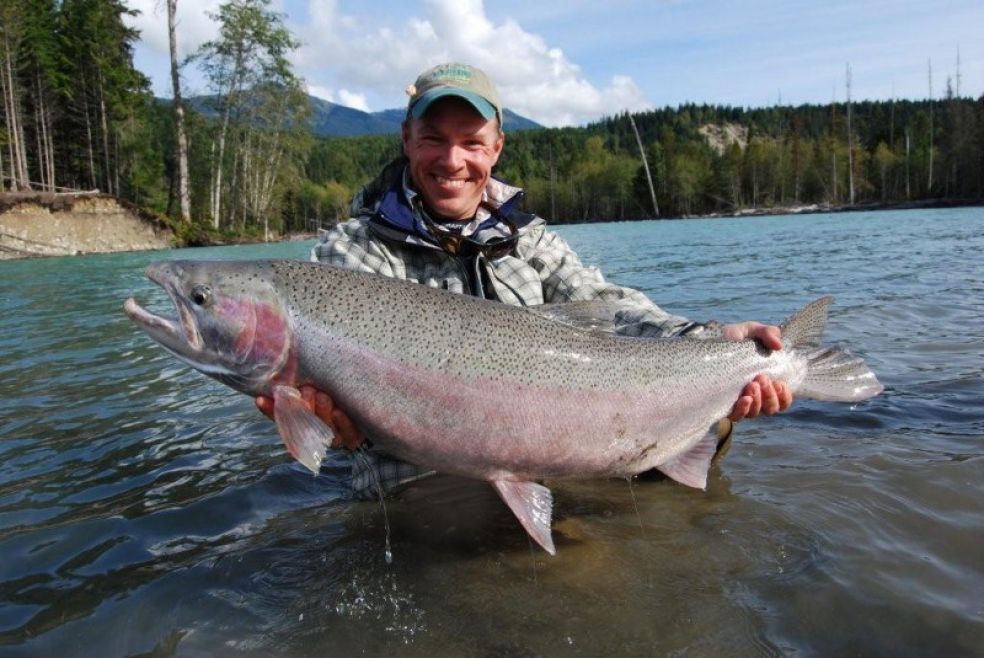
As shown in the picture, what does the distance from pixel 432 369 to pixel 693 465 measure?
4.99 ft

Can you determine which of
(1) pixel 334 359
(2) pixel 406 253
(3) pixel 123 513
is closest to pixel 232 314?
(1) pixel 334 359

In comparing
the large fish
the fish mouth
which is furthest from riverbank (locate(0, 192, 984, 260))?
the large fish

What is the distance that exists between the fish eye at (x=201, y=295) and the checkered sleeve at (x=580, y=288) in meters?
2.05

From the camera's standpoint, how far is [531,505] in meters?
3.11

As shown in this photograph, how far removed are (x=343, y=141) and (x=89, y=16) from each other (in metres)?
126

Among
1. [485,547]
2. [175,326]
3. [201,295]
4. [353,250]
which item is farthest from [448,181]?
[485,547]

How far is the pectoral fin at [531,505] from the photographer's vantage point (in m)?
3.06

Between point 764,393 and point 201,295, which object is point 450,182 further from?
point 764,393

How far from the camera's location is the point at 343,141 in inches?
6526

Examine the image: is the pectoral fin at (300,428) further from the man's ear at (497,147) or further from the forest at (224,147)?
the forest at (224,147)

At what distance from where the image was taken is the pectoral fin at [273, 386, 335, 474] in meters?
2.91

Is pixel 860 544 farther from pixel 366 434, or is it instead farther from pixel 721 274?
pixel 721 274

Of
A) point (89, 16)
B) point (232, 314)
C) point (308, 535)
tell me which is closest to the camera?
point (232, 314)

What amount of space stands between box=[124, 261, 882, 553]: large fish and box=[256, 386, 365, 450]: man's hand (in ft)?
0.11
